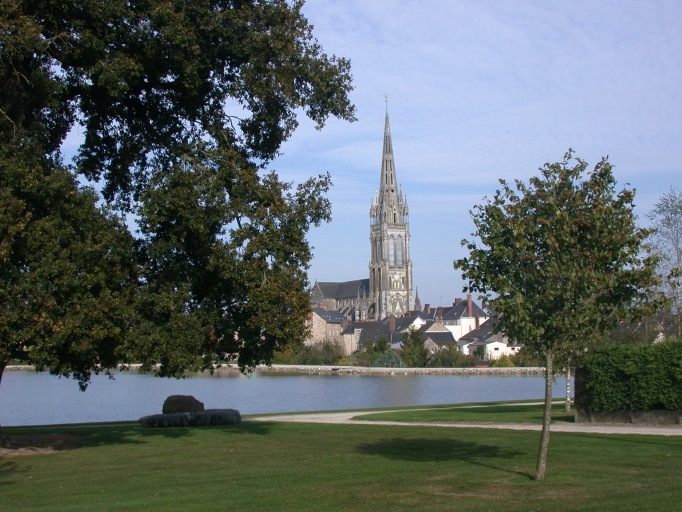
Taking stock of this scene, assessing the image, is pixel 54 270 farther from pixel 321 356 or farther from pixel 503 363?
pixel 503 363

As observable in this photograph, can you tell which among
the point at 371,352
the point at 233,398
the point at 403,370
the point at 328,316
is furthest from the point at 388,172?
the point at 233,398

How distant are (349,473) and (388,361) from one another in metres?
85.3

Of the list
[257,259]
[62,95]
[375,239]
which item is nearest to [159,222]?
[257,259]

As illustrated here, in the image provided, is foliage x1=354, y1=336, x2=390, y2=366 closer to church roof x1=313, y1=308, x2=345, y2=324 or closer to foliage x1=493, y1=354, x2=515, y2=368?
foliage x1=493, y1=354, x2=515, y2=368

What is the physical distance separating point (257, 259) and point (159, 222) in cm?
244

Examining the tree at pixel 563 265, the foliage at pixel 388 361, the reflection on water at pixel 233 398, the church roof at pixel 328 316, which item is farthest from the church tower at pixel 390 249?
the tree at pixel 563 265

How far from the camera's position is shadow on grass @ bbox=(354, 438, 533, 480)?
1582 cm

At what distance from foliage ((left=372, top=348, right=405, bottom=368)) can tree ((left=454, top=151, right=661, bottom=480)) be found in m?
86.0

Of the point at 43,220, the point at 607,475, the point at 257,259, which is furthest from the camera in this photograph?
the point at 257,259

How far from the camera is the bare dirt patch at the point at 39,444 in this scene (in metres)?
17.8

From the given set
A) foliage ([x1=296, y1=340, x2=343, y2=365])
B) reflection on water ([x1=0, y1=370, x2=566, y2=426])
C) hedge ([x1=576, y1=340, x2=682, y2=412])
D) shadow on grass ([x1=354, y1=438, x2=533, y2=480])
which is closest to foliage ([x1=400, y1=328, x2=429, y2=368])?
foliage ([x1=296, y1=340, x2=343, y2=365])

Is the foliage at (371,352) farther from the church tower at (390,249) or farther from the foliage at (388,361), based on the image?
the church tower at (390,249)

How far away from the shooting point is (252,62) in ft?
62.3

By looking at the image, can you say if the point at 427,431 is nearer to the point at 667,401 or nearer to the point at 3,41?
the point at 667,401
